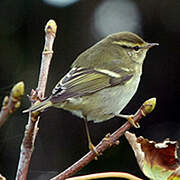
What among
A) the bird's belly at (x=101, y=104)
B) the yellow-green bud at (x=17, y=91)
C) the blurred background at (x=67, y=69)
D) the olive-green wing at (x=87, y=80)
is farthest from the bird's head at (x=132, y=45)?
the yellow-green bud at (x=17, y=91)

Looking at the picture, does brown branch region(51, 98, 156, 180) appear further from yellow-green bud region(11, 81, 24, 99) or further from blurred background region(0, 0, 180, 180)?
blurred background region(0, 0, 180, 180)

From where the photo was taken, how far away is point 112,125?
9.19 ft

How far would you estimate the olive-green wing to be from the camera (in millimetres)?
1433

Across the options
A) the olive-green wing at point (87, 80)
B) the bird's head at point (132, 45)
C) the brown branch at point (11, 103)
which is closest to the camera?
the brown branch at point (11, 103)

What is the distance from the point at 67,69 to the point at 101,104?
4.93 feet

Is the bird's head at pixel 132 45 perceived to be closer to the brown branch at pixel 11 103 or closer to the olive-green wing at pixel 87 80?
the olive-green wing at pixel 87 80

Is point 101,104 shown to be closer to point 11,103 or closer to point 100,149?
point 100,149

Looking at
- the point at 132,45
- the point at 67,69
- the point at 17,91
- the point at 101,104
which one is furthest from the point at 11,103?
the point at 67,69

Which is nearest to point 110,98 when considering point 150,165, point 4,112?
point 150,165

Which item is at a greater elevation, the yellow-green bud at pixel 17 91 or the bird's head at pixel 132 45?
the bird's head at pixel 132 45

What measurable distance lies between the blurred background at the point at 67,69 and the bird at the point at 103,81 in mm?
856

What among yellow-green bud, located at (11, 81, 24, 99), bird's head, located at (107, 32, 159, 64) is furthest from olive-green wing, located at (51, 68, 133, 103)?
yellow-green bud, located at (11, 81, 24, 99)

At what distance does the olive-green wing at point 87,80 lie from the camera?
1433 mm

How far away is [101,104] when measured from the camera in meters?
1.48
